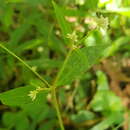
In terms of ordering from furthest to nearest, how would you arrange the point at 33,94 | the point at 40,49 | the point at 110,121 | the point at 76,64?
the point at 40,49
the point at 110,121
the point at 76,64
the point at 33,94

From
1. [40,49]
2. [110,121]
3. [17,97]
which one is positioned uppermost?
[40,49]

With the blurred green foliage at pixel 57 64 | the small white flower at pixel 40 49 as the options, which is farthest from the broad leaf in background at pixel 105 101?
the small white flower at pixel 40 49

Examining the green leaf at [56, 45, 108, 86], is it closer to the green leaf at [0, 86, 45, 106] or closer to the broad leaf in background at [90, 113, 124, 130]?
the green leaf at [0, 86, 45, 106]

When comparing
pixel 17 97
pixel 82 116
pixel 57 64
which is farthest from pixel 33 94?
pixel 82 116

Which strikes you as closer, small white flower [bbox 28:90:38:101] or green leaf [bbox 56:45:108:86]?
small white flower [bbox 28:90:38:101]

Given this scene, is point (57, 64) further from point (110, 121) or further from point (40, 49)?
point (110, 121)

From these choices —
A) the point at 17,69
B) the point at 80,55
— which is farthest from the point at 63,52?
the point at 80,55

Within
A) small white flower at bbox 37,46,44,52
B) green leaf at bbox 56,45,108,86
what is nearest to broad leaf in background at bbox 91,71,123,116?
small white flower at bbox 37,46,44,52

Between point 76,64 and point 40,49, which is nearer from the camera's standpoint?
point 76,64
